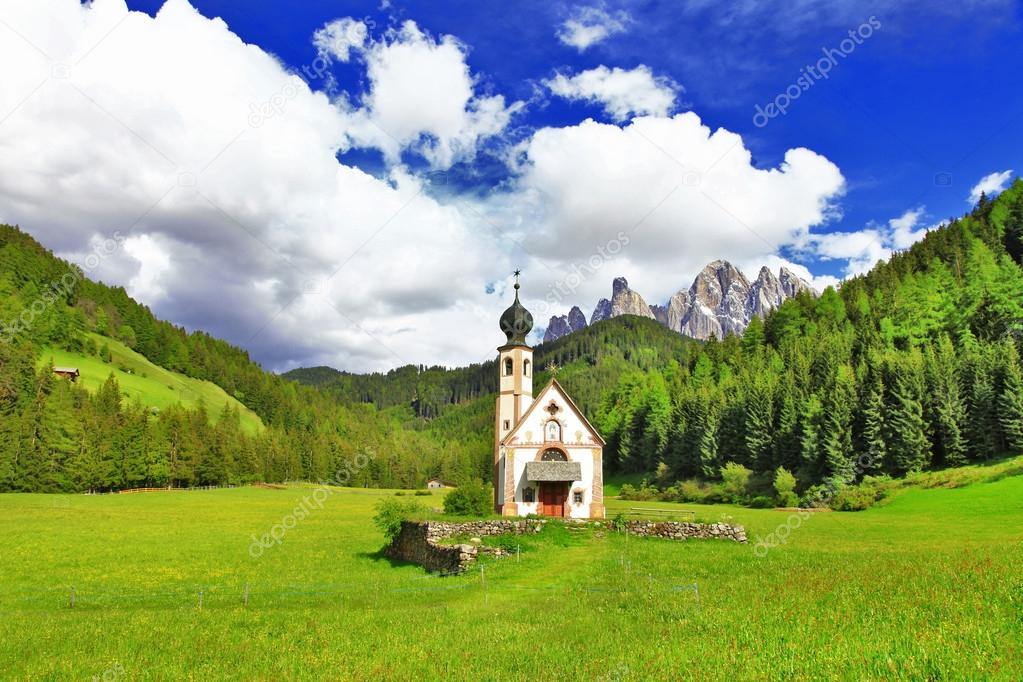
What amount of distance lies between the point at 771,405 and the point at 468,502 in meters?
48.0

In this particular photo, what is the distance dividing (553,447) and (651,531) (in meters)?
10.5

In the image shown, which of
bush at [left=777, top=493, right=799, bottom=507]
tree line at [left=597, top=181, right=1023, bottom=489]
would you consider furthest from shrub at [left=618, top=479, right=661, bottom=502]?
bush at [left=777, top=493, right=799, bottom=507]

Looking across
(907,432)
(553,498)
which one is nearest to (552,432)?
(553,498)

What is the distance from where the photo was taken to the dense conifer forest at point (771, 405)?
57.1 metres

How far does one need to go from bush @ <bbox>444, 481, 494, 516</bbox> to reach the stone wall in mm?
4194

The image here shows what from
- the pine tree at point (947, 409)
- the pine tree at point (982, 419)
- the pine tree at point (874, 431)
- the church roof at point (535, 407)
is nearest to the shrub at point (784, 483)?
the pine tree at point (874, 431)

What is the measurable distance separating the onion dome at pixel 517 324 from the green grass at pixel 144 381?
11893 cm

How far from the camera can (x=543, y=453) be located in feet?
146

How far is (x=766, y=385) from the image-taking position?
7562 cm

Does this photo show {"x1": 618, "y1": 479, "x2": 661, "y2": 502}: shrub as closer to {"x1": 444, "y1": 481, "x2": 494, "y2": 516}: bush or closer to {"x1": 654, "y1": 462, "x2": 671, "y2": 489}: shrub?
{"x1": 654, "y1": 462, "x2": 671, "y2": 489}: shrub

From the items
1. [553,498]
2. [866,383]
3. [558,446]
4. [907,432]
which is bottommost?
[553,498]

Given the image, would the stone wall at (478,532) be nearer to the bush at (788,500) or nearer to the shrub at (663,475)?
the bush at (788,500)

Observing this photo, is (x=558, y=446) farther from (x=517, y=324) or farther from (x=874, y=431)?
(x=874, y=431)

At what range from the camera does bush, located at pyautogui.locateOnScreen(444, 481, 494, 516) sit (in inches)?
1526
